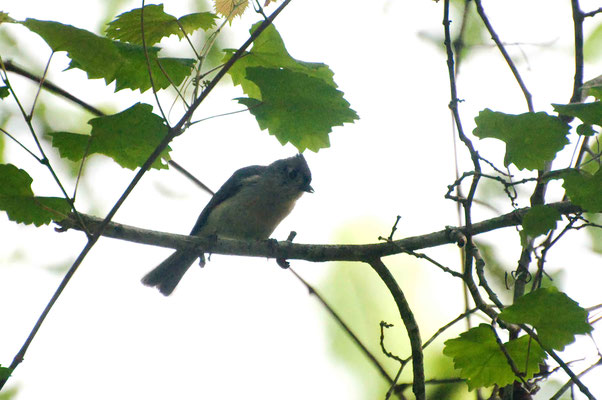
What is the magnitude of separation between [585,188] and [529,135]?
0.92ft

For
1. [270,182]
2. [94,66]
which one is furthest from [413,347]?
[270,182]

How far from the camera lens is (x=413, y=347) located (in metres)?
3.36

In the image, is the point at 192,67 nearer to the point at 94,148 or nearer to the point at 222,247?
the point at 94,148

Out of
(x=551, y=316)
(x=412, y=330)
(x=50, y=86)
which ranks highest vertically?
(x=50, y=86)

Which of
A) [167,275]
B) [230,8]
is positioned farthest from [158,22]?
[167,275]

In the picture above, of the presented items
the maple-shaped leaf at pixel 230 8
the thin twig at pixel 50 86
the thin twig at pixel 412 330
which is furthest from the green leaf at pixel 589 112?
the thin twig at pixel 50 86

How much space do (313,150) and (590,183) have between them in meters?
1.21

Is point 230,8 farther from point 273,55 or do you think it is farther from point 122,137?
point 122,137

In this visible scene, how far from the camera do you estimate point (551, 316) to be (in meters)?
2.16

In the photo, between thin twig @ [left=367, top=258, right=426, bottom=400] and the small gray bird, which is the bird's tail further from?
thin twig @ [left=367, top=258, right=426, bottom=400]

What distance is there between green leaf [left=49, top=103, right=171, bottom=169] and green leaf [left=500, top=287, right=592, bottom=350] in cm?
142

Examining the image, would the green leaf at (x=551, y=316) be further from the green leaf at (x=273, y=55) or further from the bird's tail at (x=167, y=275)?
the bird's tail at (x=167, y=275)

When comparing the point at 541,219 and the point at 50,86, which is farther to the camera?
the point at 50,86

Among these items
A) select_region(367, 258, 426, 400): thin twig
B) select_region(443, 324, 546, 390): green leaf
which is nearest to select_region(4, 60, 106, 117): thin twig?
select_region(367, 258, 426, 400): thin twig
